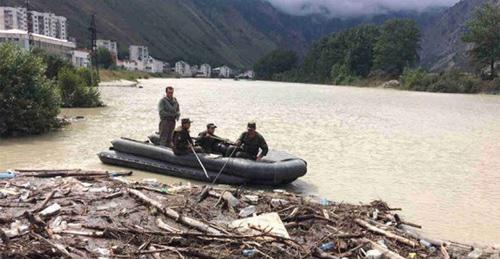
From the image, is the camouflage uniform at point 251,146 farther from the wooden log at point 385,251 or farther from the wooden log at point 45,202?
the wooden log at point 385,251

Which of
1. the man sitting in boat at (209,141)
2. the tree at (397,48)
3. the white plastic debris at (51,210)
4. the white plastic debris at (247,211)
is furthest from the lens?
the tree at (397,48)

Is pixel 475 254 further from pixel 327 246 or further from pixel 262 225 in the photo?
pixel 262 225

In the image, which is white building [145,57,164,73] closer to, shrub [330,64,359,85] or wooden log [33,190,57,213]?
shrub [330,64,359,85]

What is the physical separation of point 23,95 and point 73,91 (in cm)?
1457

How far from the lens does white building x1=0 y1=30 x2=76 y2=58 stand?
9712 centimetres

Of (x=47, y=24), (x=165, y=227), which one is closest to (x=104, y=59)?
(x=47, y=24)

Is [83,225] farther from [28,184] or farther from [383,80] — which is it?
[383,80]

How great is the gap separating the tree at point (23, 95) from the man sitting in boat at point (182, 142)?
1014 centimetres

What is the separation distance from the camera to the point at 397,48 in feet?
349

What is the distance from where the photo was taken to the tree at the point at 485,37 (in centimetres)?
8194

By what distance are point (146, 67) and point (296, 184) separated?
557 feet

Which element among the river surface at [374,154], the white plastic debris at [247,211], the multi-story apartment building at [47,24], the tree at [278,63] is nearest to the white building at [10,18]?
the multi-story apartment building at [47,24]

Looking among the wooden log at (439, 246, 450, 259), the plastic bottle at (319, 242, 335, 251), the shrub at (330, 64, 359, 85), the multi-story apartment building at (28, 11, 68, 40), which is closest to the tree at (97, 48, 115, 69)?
the multi-story apartment building at (28, 11, 68, 40)

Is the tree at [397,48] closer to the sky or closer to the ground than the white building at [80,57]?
closer to the sky
